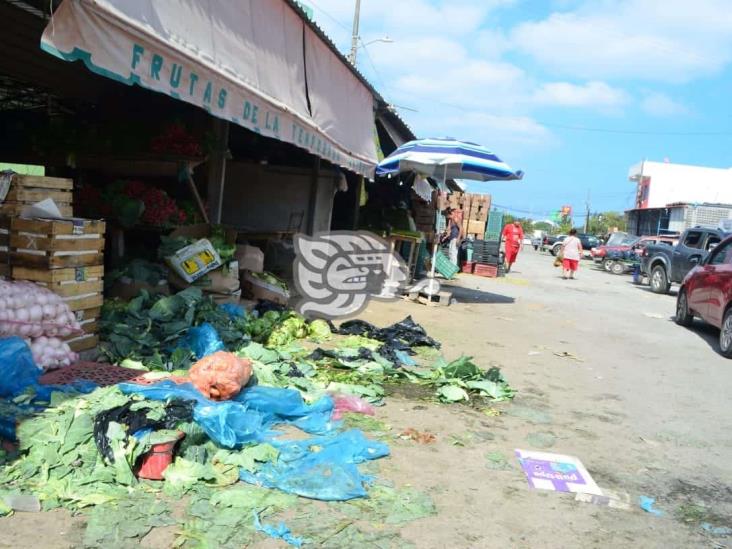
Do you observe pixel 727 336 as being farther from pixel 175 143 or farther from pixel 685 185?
pixel 685 185

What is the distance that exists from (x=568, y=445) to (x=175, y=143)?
564 centimetres

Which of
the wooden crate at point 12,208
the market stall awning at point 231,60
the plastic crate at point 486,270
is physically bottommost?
the plastic crate at point 486,270

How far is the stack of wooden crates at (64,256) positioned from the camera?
14.5 feet

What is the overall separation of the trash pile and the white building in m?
46.7

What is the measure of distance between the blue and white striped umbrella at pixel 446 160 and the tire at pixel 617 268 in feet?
62.7

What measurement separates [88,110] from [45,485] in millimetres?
7677

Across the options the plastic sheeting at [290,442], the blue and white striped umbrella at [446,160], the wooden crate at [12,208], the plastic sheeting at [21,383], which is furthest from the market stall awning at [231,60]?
the plastic sheeting at [290,442]

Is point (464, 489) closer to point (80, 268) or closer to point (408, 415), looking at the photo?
point (408, 415)

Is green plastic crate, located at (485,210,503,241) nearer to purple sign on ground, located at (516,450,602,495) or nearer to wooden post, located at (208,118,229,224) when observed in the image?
wooden post, located at (208,118,229,224)

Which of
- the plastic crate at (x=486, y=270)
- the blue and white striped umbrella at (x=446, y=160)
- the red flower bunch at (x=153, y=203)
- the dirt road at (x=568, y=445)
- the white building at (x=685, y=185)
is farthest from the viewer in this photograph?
the white building at (x=685, y=185)

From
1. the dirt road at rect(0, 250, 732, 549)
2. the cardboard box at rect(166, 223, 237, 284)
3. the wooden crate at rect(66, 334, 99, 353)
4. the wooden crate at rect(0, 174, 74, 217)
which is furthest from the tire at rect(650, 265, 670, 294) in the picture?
the wooden crate at rect(0, 174, 74, 217)

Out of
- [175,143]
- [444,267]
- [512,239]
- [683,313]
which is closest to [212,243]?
[175,143]

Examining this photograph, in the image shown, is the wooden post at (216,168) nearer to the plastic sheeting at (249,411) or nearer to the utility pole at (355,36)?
the plastic sheeting at (249,411)

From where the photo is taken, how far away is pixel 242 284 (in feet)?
25.1
